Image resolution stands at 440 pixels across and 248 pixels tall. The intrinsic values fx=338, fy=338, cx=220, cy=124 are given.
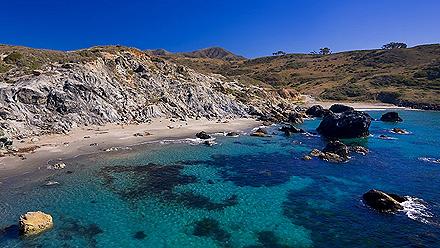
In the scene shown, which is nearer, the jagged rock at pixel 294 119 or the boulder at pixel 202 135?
the boulder at pixel 202 135

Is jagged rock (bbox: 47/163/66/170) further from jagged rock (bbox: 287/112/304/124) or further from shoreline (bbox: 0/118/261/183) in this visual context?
jagged rock (bbox: 287/112/304/124)

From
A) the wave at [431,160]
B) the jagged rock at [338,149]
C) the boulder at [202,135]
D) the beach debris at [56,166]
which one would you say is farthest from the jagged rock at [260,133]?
the beach debris at [56,166]

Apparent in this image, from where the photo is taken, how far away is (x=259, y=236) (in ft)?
96.9

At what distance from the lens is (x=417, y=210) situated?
35250 mm

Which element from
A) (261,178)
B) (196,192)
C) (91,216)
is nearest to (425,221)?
(261,178)

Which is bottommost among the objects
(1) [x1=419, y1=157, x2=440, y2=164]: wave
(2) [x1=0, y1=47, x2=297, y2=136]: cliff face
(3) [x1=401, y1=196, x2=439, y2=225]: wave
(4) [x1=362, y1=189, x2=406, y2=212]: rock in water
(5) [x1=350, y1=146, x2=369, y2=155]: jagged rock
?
(3) [x1=401, y1=196, x2=439, y2=225]: wave

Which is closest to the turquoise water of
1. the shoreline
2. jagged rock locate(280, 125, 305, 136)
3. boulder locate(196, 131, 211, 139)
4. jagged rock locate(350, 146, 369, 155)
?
jagged rock locate(350, 146, 369, 155)

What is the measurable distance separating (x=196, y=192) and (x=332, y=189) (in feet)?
55.1

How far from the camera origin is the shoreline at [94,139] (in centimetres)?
4769

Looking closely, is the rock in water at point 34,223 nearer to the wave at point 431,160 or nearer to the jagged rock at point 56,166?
the jagged rock at point 56,166

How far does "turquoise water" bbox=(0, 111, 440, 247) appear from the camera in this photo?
1151 inches

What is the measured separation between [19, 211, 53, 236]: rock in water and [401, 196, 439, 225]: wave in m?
34.6

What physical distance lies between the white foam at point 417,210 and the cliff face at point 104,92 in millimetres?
58182

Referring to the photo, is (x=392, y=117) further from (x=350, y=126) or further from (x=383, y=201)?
(x=383, y=201)
